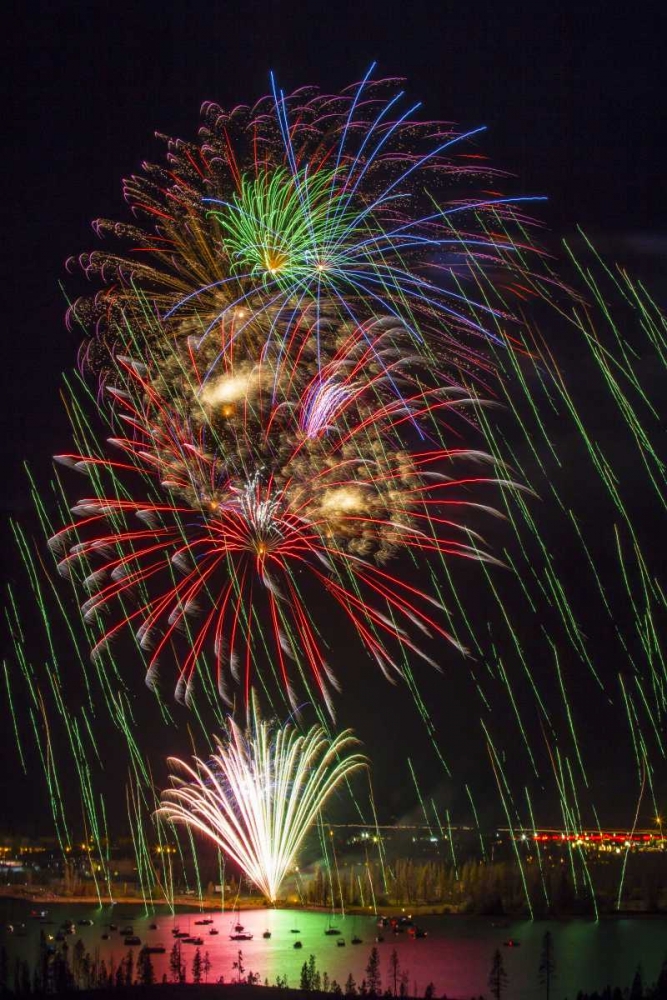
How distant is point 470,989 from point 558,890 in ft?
109

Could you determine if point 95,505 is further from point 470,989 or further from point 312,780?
point 470,989

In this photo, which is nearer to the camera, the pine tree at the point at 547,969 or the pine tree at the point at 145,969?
the pine tree at the point at 145,969

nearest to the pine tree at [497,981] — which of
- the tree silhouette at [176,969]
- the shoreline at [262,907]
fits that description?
the tree silhouette at [176,969]

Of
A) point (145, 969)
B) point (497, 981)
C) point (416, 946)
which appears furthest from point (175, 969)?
point (416, 946)

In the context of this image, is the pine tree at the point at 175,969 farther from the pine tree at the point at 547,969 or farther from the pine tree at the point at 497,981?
the pine tree at the point at 547,969

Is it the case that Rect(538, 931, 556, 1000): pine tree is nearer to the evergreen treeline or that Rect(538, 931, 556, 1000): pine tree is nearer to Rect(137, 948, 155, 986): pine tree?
Rect(137, 948, 155, 986): pine tree

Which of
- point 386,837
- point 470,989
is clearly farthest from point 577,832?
point 470,989

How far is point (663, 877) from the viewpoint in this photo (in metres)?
73.6

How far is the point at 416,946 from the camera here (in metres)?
48.3

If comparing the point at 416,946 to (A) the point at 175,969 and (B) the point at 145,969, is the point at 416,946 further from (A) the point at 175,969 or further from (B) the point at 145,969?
(B) the point at 145,969

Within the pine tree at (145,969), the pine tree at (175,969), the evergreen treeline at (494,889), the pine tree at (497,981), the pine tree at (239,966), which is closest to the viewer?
the pine tree at (145,969)

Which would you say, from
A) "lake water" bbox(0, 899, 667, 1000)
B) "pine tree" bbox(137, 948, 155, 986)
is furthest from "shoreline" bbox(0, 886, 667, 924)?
"pine tree" bbox(137, 948, 155, 986)

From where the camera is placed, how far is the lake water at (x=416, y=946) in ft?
124

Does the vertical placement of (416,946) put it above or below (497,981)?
below
